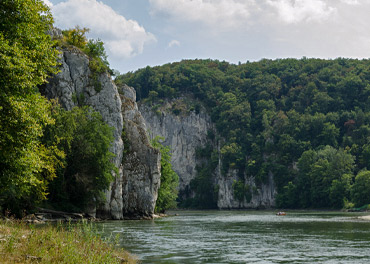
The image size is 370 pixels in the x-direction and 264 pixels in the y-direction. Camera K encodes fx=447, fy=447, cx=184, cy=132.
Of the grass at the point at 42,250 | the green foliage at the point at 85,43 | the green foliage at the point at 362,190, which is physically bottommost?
the grass at the point at 42,250

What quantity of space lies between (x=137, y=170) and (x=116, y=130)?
313 inches

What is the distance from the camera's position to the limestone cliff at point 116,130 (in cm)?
5753

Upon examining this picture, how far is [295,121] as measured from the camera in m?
154

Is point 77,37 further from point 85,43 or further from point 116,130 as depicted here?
point 116,130

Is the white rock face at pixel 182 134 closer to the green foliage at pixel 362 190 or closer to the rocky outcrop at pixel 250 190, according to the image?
the rocky outcrop at pixel 250 190

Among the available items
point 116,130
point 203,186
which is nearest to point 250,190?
point 203,186

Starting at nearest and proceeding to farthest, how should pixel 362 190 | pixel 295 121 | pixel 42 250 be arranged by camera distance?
pixel 42 250, pixel 362 190, pixel 295 121

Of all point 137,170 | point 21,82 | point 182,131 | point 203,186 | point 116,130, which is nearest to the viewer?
point 21,82

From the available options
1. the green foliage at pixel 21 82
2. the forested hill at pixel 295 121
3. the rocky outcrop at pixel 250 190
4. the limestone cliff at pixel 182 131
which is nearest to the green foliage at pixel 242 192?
the rocky outcrop at pixel 250 190

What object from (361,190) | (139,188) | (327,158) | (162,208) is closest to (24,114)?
(139,188)

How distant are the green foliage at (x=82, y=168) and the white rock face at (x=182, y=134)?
119 m

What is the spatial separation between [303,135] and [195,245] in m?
128

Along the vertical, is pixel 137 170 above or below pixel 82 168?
above

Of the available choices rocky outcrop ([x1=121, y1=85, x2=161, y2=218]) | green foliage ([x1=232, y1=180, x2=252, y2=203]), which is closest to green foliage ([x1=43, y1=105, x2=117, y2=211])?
rocky outcrop ([x1=121, y1=85, x2=161, y2=218])
